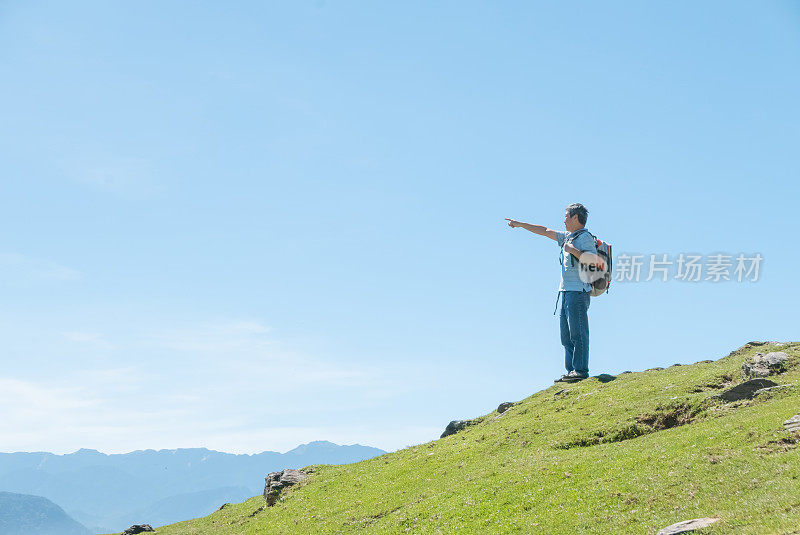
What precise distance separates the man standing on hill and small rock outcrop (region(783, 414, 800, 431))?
14595mm

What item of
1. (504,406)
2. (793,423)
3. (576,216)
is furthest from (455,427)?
(793,423)

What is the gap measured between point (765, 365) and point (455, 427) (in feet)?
57.4

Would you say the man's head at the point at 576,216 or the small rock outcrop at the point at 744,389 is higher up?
the man's head at the point at 576,216

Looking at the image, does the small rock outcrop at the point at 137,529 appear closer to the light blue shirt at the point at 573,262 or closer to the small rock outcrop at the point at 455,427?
the small rock outcrop at the point at 455,427

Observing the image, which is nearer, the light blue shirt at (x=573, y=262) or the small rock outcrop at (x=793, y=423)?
the small rock outcrop at (x=793, y=423)

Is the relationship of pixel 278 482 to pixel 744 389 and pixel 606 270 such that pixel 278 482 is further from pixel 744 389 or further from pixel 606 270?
pixel 744 389

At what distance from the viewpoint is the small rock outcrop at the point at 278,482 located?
3267 cm

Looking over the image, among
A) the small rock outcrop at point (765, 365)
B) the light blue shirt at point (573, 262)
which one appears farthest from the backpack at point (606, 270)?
the small rock outcrop at point (765, 365)

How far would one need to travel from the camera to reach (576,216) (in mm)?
33875

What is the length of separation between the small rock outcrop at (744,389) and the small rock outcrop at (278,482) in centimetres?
2257

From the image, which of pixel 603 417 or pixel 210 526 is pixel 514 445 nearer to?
pixel 603 417

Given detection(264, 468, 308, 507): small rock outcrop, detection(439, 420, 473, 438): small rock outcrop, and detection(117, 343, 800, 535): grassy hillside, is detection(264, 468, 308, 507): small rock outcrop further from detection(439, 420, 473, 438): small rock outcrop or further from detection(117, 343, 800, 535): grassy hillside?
detection(439, 420, 473, 438): small rock outcrop

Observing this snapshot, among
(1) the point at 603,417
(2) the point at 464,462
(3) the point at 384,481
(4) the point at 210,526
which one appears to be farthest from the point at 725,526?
(4) the point at 210,526

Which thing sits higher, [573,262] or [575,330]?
[573,262]
